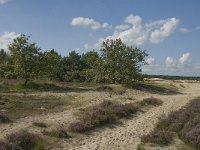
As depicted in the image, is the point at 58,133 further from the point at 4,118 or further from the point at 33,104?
the point at 33,104

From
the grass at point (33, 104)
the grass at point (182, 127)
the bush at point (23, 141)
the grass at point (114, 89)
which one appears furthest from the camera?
the grass at point (114, 89)

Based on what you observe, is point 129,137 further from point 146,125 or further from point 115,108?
point 115,108

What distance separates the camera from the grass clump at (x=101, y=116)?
944 inches

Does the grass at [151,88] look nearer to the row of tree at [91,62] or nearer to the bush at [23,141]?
the row of tree at [91,62]

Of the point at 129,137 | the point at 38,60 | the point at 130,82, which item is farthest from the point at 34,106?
the point at 130,82

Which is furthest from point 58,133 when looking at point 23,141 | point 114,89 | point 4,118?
point 114,89

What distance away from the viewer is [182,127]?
2716 cm

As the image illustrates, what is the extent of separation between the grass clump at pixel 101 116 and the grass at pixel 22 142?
3845 mm

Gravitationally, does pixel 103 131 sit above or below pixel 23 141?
below

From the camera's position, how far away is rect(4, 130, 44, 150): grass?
1867 centimetres

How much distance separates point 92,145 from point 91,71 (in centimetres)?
4285

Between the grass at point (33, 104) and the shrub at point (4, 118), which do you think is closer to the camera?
the shrub at point (4, 118)

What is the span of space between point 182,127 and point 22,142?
477 inches

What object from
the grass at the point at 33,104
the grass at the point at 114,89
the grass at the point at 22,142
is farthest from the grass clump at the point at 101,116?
the grass at the point at 114,89
